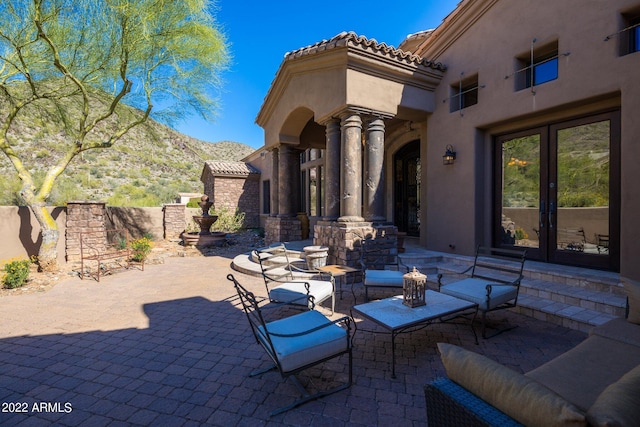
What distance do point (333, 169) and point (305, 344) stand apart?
4757mm

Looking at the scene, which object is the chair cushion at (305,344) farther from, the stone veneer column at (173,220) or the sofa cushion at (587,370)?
the stone veneer column at (173,220)

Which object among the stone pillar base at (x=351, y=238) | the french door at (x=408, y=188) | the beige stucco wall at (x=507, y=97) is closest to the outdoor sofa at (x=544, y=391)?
the beige stucco wall at (x=507, y=97)

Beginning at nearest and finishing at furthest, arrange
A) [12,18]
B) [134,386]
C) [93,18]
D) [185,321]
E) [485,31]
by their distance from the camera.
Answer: [134,386], [185,321], [485,31], [12,18], [93,18]

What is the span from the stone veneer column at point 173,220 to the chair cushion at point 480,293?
Answer: 11.2 metres

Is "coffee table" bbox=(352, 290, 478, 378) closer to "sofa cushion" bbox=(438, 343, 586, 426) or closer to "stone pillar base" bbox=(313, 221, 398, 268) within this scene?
"sofa cushion" bbox=(438, 343, 586, 426)

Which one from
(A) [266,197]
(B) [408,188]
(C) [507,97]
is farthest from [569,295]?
(A) [266,197]

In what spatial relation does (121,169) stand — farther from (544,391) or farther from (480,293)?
(544,391)

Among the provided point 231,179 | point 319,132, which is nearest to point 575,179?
point 319,132

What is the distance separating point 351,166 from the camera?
243 inches

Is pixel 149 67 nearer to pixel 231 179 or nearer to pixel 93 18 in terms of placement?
pixel 93 18

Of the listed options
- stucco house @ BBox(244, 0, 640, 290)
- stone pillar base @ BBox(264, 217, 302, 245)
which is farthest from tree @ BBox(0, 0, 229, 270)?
stone pillar base @ BBox(264, 217, 302, 245)

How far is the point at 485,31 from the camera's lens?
6.23 metres

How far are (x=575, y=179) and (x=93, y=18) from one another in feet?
37.4

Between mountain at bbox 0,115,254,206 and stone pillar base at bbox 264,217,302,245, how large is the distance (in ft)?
37.6
